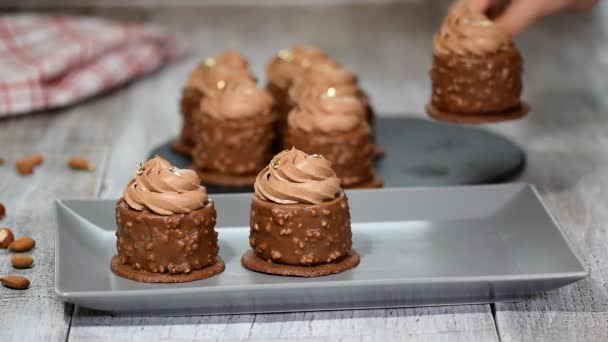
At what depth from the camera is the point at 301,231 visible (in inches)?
81.6

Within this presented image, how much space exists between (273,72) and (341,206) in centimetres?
116

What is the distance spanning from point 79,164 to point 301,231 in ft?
3.72

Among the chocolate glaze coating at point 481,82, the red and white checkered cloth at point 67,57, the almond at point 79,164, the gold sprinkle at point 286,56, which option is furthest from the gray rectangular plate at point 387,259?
the red and white checkered cloth at point 67,57

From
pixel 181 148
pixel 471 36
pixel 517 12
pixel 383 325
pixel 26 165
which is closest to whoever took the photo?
pixel 383 325

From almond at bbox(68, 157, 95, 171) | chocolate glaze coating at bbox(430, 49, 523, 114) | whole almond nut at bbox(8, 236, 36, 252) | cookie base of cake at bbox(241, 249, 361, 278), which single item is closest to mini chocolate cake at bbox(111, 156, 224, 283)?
cookie base of cake at bbox(241, 249, 361, 278)

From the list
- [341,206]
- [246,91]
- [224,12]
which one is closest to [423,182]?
[246,91]

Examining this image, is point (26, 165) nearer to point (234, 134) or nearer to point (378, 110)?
point (234, 134)

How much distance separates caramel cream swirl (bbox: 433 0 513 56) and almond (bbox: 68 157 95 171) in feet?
3.54

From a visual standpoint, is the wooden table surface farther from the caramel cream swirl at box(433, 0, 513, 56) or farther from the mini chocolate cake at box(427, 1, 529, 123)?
the caramel cream swirl at box(433, 0, 513, 56)

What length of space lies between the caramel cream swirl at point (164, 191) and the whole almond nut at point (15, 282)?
273 mm

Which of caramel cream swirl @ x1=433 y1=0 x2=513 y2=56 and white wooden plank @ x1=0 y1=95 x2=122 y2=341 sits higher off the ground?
caramel cream swirl @ x1=433 y1=0 x2=513 y2=56

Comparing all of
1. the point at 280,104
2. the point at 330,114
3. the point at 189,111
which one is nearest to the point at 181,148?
the point at 189,111

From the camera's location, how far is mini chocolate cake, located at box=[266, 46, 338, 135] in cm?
310

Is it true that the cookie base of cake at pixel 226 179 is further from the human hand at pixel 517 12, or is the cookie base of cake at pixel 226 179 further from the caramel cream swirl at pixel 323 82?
the human hand at pixel 517 12
